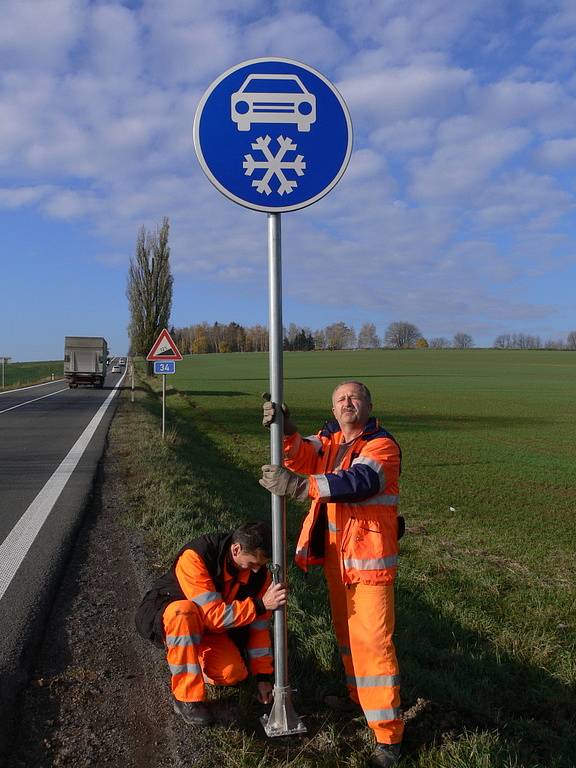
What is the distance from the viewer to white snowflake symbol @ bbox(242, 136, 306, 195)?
272 cm

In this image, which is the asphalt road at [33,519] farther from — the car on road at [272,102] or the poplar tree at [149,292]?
the poplar tree at [149,292]

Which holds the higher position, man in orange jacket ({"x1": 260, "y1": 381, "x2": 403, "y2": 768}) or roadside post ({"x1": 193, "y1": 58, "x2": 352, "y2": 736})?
roadside post ({"x1": 193, "y1": 58, "x2": 352, "y2": 736})

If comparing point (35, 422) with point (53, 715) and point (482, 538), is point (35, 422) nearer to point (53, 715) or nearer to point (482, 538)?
point (482, 538)

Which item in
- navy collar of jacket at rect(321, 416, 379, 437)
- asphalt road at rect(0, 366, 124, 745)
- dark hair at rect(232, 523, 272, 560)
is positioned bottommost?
asphalt road at rect(0, 366, 124, 745)

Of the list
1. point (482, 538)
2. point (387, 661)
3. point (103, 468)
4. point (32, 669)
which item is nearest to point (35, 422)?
point (103, 468)

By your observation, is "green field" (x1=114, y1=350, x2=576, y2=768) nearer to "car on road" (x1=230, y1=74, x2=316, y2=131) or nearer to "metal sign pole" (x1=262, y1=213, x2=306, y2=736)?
"metal sign pole" (x1=262, y1=213, x2=306, y2=736)

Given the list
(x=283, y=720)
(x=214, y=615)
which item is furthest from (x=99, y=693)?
(x=283, y=720)

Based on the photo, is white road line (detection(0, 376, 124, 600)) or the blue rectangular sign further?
the blue rectangular sign

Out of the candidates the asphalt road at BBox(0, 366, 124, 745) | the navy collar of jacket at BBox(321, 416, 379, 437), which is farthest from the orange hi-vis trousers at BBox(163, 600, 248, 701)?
the navy collar of jacket at BBox(321, 416, 379, 437)

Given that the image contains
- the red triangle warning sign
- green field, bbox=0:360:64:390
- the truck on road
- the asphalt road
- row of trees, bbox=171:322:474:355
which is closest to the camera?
the asphalt road

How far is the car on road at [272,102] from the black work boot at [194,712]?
8.71ft

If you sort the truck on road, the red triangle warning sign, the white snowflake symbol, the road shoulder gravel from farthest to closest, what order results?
the truck on road → the red triangle warning sign → the road shoulder gravel → the white snowflake symbol

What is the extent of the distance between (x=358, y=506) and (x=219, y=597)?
34.6 inches

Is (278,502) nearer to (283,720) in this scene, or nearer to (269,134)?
(283,720)
